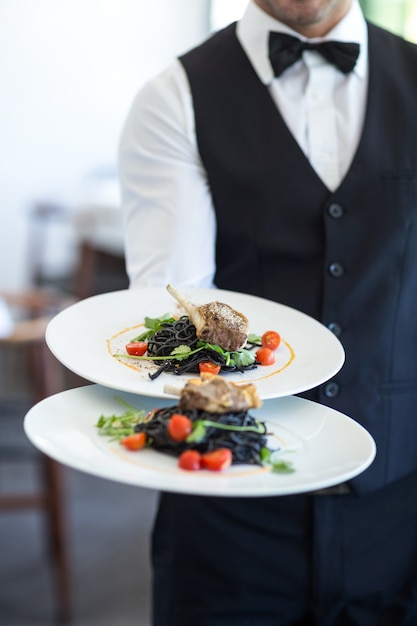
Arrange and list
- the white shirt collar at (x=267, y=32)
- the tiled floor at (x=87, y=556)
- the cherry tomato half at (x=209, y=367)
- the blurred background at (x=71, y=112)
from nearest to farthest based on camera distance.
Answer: the cherry tomato half at (x=209, y=367) → the white shirt collar at (x=267, y=32) → the tiled floor at (x=87, y=556) → the blurred background at (x=71, y=112)

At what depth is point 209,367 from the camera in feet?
3.87

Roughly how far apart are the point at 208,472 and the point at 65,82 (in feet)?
17.2

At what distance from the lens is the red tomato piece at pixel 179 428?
1.03 metres

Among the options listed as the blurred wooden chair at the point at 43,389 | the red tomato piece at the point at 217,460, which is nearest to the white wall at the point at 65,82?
the blurred wooden chair at the point at 43,389

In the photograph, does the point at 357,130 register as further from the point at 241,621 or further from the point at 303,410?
the point at 241,621

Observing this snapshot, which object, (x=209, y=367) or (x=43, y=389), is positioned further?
(x=43, y=389)

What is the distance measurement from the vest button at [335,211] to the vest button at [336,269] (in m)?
0.09

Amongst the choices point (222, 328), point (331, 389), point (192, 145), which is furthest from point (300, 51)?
point (222, 328)

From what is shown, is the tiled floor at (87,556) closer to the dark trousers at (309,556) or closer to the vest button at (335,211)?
the dark trousers at (309,556)

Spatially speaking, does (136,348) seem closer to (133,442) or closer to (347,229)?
(133,442)

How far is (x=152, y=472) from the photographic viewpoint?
967mm

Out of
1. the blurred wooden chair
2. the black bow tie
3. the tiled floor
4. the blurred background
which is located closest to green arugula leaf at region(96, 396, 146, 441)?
the black bow tie

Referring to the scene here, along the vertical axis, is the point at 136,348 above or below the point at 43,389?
above

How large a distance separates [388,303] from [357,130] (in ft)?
1.12
